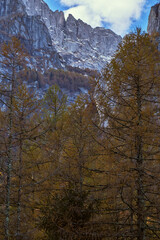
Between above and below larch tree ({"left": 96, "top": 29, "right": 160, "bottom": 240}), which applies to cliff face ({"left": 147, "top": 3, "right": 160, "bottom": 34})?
above

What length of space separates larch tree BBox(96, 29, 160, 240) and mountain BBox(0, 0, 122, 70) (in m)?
104

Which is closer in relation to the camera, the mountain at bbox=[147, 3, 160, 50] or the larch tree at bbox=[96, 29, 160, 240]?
the larch tree at bbox=[96, 29, 160, 240]

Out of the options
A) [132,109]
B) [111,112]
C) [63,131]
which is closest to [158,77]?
[132,109]

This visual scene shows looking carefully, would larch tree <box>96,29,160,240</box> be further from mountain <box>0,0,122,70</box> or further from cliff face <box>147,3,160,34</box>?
mountain <box>0,0,122,70</box>

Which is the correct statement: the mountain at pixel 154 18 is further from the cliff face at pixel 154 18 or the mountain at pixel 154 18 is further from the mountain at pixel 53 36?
the mountain at pixel 53 36

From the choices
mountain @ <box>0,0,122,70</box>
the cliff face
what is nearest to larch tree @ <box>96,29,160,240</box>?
the cliff face

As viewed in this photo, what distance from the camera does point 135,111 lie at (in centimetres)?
466

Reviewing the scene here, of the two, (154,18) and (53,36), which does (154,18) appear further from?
(53,36)

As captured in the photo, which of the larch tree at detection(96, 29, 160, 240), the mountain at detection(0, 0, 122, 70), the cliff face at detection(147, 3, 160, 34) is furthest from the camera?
the mountain at detection(0, 0, 122, 70)

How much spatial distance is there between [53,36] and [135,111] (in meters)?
178

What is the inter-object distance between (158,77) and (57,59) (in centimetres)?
13926

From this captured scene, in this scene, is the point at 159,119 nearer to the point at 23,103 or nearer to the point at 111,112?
the point at 111,112

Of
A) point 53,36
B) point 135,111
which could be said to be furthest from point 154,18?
point 53,36

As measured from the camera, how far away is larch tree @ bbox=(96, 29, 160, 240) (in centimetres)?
417
